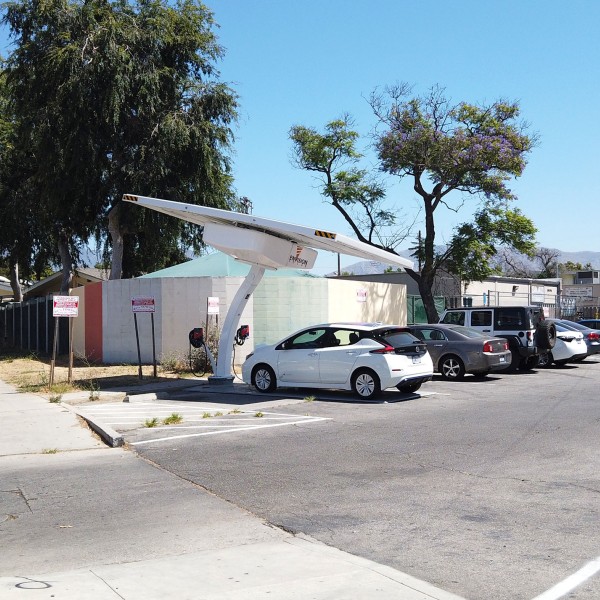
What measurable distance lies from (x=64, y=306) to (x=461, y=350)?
971 centimetres

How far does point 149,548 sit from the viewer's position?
6.46 m

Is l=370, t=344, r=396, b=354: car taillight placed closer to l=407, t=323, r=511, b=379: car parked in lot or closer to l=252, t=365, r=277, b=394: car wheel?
l=252, t=365, r=277, b=394: car wheel

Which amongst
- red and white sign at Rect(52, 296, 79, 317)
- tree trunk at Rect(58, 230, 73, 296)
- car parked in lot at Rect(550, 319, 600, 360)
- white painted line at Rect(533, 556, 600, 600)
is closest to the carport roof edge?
red and white sign at Rect(52, 296, 79, 317)

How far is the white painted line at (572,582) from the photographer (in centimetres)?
520

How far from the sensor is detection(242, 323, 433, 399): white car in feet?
51.3

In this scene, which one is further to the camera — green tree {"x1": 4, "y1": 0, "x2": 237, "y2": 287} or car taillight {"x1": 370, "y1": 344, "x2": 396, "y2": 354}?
green tree {"x1": 4, "y1": 0, "x2": 237, "y2": 287}

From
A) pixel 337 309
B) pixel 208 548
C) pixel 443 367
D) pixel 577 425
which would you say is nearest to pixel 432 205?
pixel 337 309

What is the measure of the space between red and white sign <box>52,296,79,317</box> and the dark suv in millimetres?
11268

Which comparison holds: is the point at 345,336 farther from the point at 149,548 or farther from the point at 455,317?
the point at 149,548

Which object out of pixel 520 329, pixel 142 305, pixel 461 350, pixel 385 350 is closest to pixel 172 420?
pixel 385 350

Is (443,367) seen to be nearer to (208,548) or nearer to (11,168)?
(208,548)

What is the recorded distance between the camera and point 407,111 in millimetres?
33312

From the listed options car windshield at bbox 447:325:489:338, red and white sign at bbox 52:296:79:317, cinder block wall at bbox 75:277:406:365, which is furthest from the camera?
cinder block wall at bbox 75:277:406:365

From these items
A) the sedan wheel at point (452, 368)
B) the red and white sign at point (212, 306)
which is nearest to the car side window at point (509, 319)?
the sedan wheel at point (452, 368)
